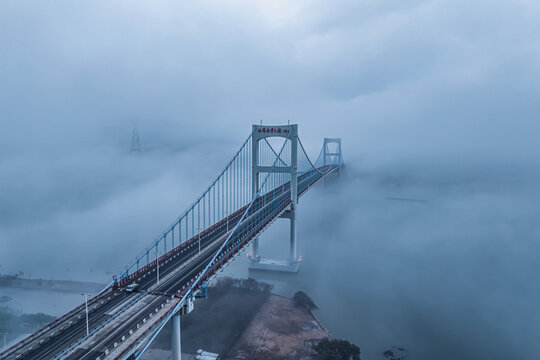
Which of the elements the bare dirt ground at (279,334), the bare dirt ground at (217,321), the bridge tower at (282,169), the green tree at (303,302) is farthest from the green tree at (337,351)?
the bridge tower at (282,169)

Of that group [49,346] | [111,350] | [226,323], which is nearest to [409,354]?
[226,323]

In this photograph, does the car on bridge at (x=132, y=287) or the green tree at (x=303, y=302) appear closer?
the car on bridge at (x=132, y=287)

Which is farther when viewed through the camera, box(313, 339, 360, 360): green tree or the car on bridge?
box(313, 339, 360, 360): green tree

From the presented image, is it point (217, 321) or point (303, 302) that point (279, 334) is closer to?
point (217, 321)

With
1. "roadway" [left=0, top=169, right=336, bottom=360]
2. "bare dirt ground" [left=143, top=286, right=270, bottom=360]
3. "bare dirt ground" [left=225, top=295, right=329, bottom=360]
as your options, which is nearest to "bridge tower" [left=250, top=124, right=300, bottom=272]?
"bare dirt ground" [left=143, top=286, right=270, bottom=360]

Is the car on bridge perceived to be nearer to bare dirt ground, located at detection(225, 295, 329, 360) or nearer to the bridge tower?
bare dirt ground, located at detection(225, 295, 329, 360)

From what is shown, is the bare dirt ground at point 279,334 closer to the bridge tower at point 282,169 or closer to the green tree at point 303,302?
the green tree at point 303,302

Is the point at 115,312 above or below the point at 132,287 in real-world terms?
below

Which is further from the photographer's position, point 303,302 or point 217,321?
point 303,302

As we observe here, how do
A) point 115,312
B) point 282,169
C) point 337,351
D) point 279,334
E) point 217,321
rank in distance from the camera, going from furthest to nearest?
point 282,169 → point 217,321 → point 279,334 → point 337,351 → point 115,312

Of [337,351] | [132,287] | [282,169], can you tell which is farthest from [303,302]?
[132,287]
